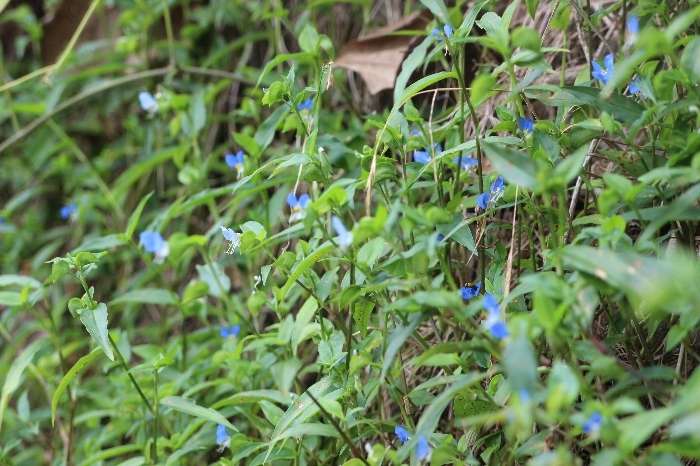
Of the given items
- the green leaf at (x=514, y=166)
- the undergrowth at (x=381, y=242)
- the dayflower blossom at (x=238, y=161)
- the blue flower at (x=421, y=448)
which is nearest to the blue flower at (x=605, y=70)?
the undergrowth at (x=381, y=242)

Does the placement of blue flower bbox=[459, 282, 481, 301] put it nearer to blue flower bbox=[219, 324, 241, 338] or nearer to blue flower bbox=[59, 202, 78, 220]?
blue flower bbox=[219, 324, 241, 338]

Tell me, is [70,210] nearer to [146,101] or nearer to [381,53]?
[146,101]

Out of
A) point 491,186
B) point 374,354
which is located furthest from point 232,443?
point 491,186

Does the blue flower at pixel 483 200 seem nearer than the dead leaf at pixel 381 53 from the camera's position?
Yes

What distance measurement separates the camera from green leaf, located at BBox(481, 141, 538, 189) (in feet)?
2.87

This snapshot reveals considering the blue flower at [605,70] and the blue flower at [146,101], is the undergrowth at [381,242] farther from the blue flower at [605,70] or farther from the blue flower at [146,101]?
the blue flower at [146,101]

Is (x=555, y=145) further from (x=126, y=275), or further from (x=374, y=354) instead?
(x=126, y=275)

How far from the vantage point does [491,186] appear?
1331 millimetres

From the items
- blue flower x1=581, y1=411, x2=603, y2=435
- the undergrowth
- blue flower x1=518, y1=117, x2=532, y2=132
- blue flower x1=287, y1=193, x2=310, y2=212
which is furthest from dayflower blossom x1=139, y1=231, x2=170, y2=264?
blue flower x1=581, y1=411, x2=603, y2=435

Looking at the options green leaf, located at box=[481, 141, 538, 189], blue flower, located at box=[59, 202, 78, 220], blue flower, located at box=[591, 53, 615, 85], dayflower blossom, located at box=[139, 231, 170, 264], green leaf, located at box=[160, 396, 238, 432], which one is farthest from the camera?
blue flower, located at box=[59, 202, 78, 220]

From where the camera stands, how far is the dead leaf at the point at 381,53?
181 centimetres

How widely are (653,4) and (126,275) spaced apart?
1.84 metres

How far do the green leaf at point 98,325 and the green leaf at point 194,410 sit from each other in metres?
0.19

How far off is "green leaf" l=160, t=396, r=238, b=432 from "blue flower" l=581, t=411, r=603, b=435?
71cm
